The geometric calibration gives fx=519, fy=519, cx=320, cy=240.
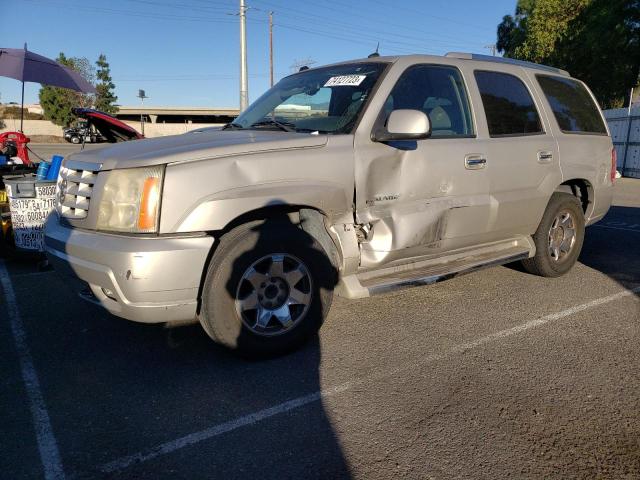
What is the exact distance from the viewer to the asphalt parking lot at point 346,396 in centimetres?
235

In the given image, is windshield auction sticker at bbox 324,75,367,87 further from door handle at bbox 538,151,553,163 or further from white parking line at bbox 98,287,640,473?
white parking line at bbox 98,287,640,473

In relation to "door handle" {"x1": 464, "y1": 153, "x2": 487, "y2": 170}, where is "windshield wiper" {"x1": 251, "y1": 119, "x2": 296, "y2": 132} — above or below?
above

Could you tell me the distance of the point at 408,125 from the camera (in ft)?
11.1

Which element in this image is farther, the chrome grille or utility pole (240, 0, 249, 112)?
utility pole (240, 0, 249, 112)

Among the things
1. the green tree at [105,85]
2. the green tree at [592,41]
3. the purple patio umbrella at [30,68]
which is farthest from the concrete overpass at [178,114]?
the purple patio umbrella at [30,68]

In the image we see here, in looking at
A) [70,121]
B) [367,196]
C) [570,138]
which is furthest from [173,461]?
[70,121]

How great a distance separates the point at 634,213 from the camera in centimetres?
955

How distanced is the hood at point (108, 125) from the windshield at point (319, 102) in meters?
2.44

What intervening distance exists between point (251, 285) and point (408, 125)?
4.75 ft

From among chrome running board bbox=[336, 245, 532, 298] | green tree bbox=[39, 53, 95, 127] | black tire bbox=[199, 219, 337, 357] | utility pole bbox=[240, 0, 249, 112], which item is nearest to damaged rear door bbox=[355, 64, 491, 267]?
chrome running board bbox=[336, 245, 532, 298]

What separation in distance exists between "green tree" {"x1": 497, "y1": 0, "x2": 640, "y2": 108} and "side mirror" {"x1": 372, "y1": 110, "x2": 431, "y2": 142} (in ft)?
79.6

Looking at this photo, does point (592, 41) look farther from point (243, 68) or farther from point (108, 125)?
point (108, 125)

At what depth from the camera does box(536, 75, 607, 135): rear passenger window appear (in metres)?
4.99

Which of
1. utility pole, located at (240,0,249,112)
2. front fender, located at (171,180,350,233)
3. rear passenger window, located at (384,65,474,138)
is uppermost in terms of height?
utility pole, located at (240,0,249,112)
